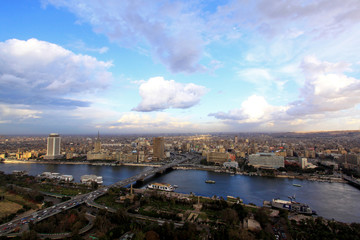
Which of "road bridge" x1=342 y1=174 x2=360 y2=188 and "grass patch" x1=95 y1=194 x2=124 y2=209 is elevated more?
"grass patch" x1=95 y1=194 x2=124 y2=209

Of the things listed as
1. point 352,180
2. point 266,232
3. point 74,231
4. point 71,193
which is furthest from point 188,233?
point 352,180

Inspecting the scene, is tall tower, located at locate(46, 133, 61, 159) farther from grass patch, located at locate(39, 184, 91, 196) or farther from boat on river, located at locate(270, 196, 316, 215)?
boat on river, located at locate(270, 196, 316, 215)

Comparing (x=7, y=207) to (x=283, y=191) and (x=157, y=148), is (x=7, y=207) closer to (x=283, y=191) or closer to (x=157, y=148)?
(x=283, y=191)

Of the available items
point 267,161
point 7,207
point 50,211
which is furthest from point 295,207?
point 7,207

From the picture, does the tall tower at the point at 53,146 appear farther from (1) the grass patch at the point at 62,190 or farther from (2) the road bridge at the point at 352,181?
(2) the road bridge at the point at 352,181

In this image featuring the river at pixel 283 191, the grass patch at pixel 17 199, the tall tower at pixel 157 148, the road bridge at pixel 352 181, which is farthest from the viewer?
the tall tower at pixel 157 148

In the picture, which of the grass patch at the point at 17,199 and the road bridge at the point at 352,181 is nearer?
the grass patch at the point at 17,199

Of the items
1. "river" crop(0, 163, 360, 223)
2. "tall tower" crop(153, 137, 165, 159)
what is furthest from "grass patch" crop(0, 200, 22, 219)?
"tall tower" crop(153, 137, 165, 159)

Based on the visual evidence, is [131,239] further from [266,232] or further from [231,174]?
[231,174]

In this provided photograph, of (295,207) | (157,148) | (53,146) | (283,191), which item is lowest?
(283,191)

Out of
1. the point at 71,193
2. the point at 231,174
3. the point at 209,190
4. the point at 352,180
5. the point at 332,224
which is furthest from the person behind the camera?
the point at 231,174

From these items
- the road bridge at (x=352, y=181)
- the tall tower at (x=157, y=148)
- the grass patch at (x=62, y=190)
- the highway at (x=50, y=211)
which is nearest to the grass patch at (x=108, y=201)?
the highway at (x=50, y=211)
